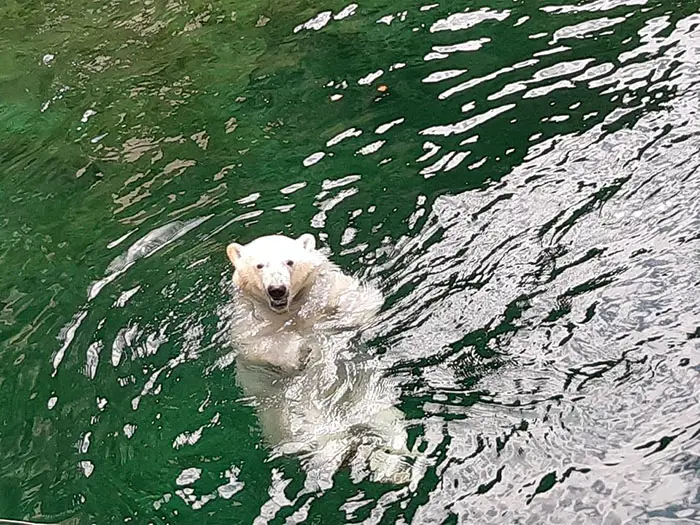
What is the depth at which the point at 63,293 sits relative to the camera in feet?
21.5

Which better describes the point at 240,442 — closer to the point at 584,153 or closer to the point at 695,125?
the point at 584,153

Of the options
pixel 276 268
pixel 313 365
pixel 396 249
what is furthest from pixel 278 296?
pixel 396 249

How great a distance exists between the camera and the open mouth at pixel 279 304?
5348mm

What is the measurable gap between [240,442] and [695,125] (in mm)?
3690

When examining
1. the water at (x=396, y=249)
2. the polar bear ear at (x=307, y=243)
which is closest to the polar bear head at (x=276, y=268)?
the polar bear ear at (x=307, y=243)

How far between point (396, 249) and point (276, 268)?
99cm

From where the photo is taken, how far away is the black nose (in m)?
5.25

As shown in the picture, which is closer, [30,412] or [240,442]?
[240,442]

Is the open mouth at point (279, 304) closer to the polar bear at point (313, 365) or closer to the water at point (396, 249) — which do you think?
the polar bear at point (313, 365)

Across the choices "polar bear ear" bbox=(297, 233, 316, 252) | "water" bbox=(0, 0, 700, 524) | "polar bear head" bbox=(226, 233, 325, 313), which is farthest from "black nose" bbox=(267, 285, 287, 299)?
"water" bbox=(0, 0, 700, 524)

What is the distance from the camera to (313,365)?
212 inches

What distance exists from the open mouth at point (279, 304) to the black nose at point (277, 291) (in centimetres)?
4

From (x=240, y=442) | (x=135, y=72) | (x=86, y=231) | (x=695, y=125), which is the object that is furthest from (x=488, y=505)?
(x=135, y=72)

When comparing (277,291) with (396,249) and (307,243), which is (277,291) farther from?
(396,249)
